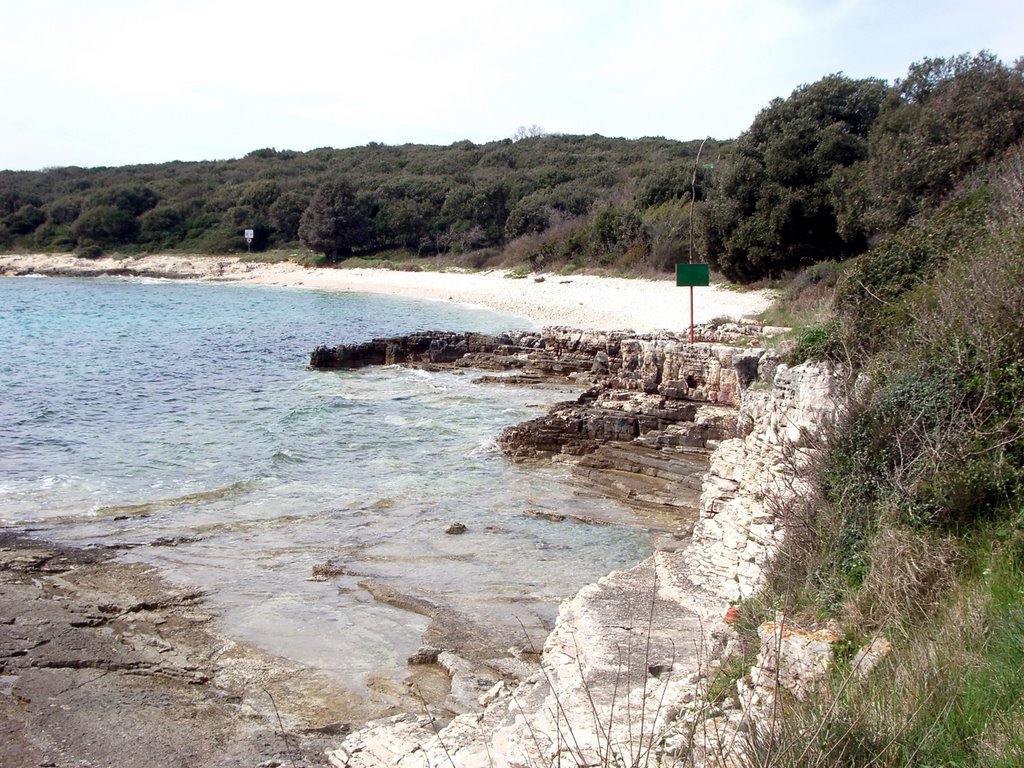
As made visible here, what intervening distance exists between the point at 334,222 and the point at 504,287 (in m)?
20.1

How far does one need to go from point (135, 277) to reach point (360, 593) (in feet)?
193

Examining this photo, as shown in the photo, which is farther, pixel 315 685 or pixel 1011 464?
pixel 315 685

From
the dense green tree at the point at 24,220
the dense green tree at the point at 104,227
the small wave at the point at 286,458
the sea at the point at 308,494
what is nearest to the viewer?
the sea at the point at 308,494

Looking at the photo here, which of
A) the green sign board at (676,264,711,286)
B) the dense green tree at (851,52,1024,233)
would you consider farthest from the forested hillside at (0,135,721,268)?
the green sign board at (676,264,711,286)

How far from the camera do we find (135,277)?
6053 centimetres

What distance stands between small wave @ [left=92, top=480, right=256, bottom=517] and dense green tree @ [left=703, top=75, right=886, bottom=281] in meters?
18.4

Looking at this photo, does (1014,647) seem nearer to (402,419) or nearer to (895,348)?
(895,348)

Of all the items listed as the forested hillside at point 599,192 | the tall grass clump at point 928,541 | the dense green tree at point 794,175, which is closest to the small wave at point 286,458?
the tall grass clump at point 928,541

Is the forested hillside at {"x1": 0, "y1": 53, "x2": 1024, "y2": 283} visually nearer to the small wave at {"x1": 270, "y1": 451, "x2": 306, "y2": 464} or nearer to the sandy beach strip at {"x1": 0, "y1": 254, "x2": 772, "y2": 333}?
the sandy beach strip at {"x1": 0, "y1": 254, "x2": 772, "y2": 333}

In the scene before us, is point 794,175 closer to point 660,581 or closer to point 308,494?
point 308,494

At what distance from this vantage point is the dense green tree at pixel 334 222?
2218 inches

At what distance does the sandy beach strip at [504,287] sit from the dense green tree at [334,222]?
7.69 ft

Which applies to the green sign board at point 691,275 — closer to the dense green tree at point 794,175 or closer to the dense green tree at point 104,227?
the dense green tree at point 794,175

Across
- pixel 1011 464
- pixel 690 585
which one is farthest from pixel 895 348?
pixel 690 585
